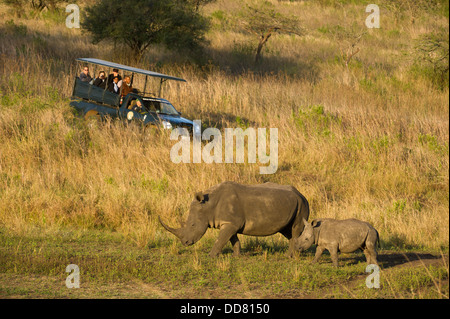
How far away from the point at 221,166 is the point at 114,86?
5.23 m

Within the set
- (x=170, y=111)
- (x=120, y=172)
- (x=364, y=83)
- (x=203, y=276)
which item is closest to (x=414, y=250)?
(x=203, y=276)

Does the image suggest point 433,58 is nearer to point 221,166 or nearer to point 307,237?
point 221,166

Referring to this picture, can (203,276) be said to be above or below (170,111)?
below

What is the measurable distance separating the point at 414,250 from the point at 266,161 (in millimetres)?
6873

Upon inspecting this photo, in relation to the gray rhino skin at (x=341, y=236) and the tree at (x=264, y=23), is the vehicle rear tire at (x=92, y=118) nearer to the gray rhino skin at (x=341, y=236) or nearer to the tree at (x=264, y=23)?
the gray rhino skin at (x=341, y=236)

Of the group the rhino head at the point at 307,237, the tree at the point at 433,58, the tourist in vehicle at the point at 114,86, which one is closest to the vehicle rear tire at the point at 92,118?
the tourist in vehicle at the point at 114,86

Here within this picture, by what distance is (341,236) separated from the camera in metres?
7.94

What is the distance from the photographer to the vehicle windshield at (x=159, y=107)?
17984 mm

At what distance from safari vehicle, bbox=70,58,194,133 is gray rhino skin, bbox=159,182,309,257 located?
8815 millimetres

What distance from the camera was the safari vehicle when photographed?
1755cm

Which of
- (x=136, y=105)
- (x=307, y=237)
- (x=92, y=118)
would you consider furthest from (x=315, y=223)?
(x=92, y=118)

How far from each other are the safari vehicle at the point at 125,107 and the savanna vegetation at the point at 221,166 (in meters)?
0.56
